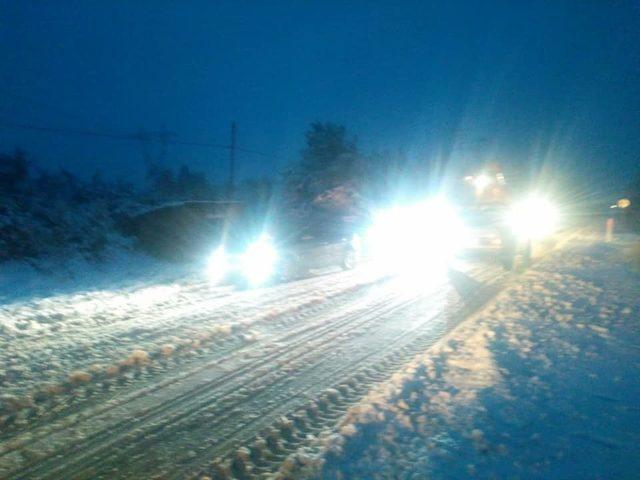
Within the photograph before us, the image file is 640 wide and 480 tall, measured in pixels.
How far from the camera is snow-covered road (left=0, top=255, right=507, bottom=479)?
4.55 metres

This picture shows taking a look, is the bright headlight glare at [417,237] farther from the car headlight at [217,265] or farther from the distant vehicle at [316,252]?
the car headlight at [217,265]

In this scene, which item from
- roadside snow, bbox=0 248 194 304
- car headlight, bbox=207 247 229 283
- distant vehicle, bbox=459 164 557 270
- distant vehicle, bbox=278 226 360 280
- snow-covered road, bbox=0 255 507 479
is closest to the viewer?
snow-covered road, bbox=0 255 507 479

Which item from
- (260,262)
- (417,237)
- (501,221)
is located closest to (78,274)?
(260,262)

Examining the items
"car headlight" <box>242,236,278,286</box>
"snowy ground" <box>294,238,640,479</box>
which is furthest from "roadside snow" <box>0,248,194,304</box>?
"snowy ground" <box>294,238,640,479</box>

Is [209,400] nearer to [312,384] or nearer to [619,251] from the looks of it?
[312,384]

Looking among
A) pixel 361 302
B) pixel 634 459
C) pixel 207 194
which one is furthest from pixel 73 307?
pixel 207 194

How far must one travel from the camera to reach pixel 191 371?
6715mm

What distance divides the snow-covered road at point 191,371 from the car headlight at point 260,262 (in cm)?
230

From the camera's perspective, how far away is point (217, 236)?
23641mm

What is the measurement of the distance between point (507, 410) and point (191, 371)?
4024mm

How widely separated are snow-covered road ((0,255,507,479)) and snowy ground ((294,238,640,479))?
48 centimetres

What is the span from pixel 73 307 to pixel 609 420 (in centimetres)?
1038

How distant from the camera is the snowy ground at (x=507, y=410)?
404 centimetres

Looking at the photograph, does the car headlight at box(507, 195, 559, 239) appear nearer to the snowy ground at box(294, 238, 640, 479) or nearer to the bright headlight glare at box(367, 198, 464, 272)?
the bright headlight glare at box(367, 198, 464, 272)
